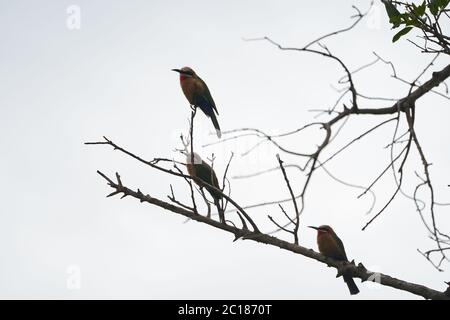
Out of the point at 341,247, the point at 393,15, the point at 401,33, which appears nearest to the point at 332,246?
the point at 341,247

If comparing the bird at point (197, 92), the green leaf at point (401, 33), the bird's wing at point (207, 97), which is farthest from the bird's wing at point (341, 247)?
the green leaf at point (401, 33)

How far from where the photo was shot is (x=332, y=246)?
19.0 ft

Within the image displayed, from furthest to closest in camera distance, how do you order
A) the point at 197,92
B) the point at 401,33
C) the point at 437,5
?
the point at 197,92 < the point at 401,33 < the point at 437,5

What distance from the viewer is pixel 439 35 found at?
2129mm

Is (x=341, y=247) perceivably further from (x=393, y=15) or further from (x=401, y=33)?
(x=393, y=15)

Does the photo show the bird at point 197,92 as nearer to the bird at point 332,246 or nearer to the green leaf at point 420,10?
the bird at point 332,246

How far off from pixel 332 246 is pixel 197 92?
2.44 m

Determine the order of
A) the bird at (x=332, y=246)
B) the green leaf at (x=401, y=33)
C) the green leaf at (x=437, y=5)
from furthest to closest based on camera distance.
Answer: the bird at (x=332, y=246)
the green leaf at (x=401, y=33)
the green leaf at (x=437, y=5)

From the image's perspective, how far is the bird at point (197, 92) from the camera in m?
5.91

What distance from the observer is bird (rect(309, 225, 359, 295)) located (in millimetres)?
5703

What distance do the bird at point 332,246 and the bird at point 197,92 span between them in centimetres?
181
